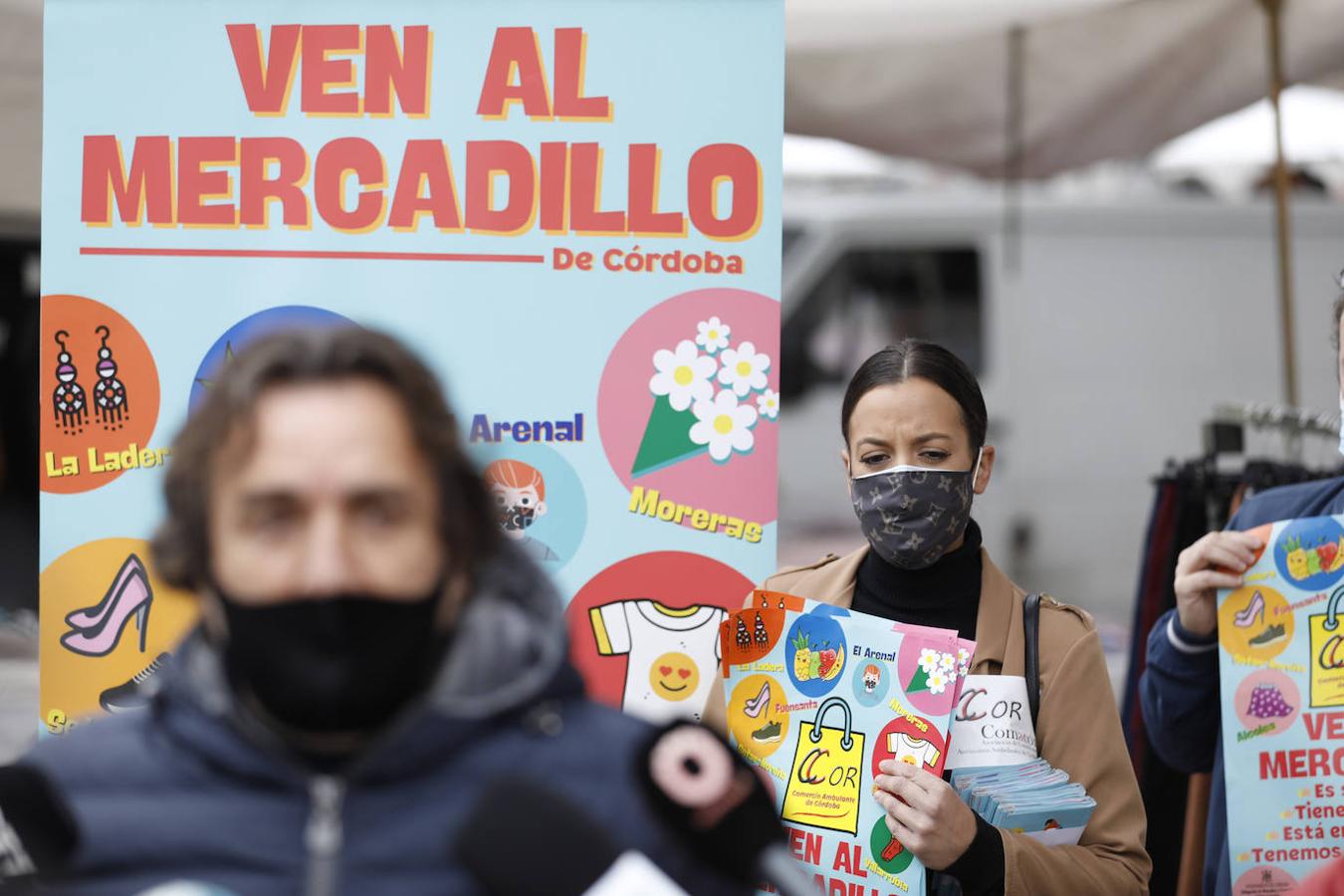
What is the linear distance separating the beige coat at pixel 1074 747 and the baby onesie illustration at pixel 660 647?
679 mm

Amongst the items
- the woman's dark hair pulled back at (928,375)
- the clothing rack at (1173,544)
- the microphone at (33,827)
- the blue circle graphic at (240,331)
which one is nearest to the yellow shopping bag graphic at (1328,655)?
the woman's dark hair pulled back at (928,375)

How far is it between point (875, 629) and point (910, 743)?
0.20 metres

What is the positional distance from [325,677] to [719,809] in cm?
42

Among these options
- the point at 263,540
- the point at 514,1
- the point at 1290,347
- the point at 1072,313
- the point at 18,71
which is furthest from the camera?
the point at 1072,313

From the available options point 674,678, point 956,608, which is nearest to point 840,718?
point 956,608

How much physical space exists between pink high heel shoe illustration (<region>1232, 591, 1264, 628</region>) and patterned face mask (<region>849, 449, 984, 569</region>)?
59 centimetres

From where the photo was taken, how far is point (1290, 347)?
15.8 ft

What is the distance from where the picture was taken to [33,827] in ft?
4.42

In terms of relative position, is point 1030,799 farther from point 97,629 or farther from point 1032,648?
point 97,629

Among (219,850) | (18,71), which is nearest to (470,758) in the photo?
(219,850)

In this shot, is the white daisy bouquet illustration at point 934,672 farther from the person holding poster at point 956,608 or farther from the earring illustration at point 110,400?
the earring illustration at point 110,400

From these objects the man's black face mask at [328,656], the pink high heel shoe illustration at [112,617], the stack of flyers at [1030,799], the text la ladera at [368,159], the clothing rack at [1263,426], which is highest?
the text la ladera at [368,159]

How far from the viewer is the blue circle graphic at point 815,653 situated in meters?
2.32

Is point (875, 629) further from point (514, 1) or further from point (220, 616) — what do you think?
point (514, 1)
